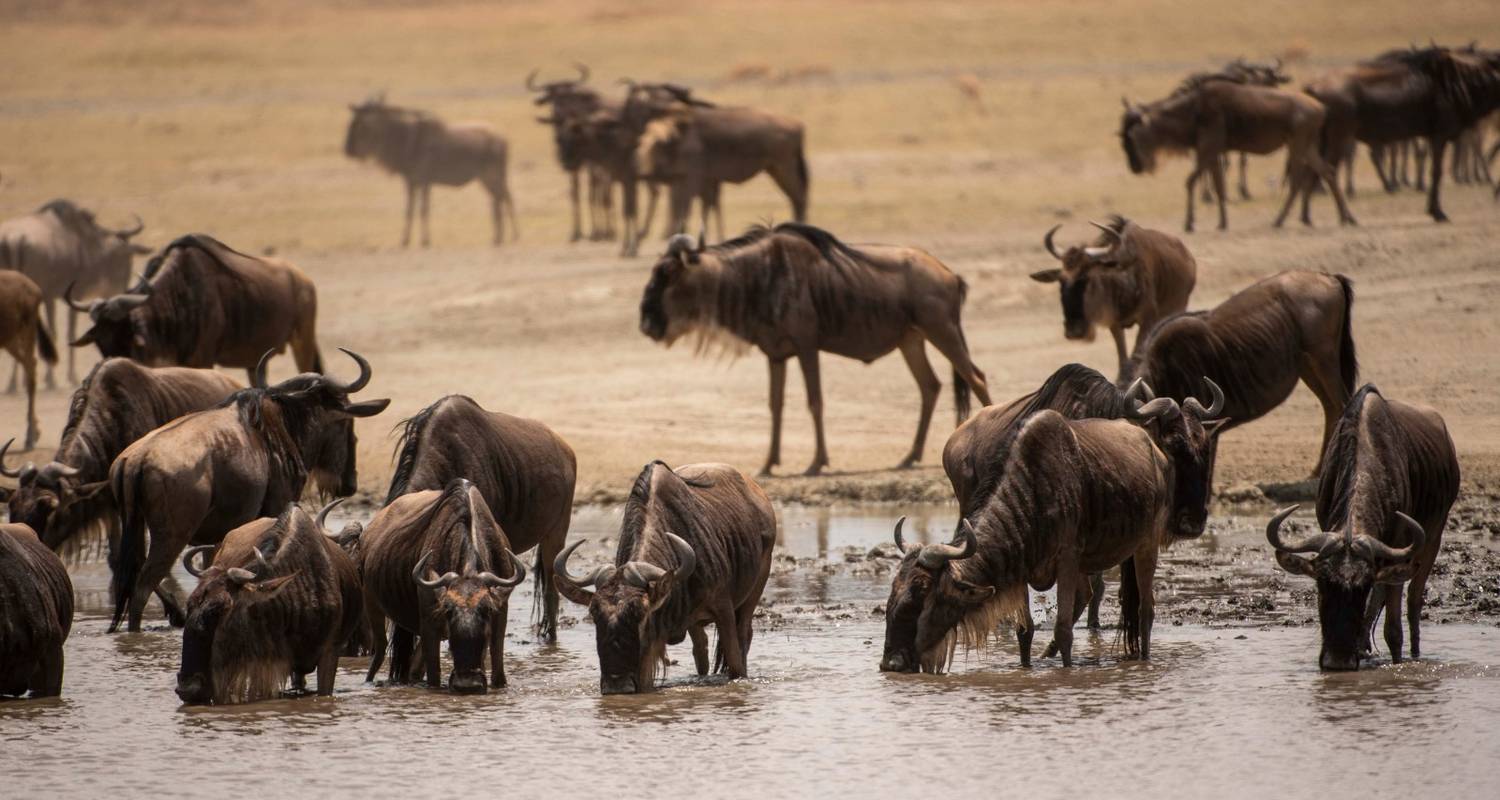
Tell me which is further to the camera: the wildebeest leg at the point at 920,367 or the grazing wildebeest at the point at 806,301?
the wildebeest leg at the point at 920,367

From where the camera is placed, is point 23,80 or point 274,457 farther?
point 23,80

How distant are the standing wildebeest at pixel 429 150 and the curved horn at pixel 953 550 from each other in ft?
69.4

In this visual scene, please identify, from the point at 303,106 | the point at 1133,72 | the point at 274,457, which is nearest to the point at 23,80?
the point at 303,106

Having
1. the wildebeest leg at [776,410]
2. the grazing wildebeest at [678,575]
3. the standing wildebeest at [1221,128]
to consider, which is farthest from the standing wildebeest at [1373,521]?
the standing wildebeest at [1221,128]

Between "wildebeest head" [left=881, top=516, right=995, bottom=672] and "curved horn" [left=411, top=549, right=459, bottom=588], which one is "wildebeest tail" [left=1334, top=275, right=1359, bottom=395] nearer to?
"wildebeest head" [left=881, top=516, right=995, bottom=672]

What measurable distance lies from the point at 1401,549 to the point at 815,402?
657 centimetres

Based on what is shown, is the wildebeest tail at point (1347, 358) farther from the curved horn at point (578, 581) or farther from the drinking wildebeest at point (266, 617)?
the drinking wildebeest at point (266, 617)

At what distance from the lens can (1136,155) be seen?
70.8 ft

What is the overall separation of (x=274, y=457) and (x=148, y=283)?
432cm

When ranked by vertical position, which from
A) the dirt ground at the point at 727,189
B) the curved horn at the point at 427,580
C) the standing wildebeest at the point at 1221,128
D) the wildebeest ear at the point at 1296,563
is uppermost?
the standing wildebeest at the point at 1221,128

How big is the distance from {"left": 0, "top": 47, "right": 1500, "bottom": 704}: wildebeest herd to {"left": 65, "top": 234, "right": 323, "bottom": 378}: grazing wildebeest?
0.06 feet

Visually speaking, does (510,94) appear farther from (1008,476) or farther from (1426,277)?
(1008,476)

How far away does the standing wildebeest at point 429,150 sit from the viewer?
30.1m

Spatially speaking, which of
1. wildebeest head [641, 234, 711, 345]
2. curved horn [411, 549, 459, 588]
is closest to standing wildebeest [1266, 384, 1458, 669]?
curved horn [411, 549, 459, 588]
